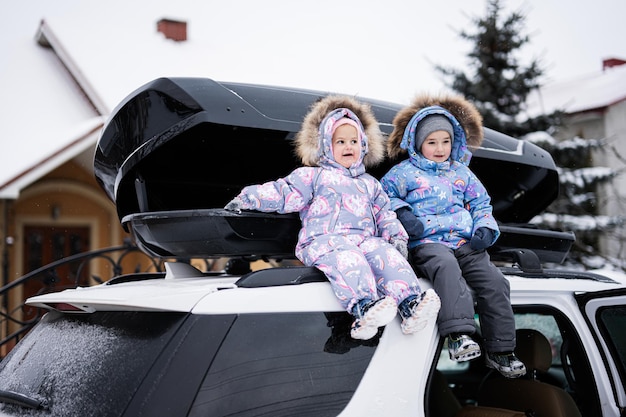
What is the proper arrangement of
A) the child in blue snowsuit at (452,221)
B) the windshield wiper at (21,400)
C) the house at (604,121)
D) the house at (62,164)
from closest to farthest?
the windshield wiper at (21,400)
the child in blue snowsuit at (452,221)
the house at (62,164)
the house at (604,121)

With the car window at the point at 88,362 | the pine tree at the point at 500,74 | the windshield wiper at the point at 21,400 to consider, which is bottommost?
the windshield wiper at the point at 21,400

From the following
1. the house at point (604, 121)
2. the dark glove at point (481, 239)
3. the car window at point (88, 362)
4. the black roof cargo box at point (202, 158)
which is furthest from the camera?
the house at point (604, 121)

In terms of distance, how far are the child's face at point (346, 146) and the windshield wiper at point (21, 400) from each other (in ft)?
5.35

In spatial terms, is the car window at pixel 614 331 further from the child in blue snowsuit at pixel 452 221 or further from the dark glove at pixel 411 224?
the dark glove at pixel 411 224

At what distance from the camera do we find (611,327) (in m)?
3.24

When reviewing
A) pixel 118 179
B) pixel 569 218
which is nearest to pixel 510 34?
pixel 569 218

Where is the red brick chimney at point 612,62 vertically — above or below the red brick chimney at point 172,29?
above

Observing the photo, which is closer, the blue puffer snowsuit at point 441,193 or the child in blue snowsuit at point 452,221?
the child in blue snowsuit at point 452,221

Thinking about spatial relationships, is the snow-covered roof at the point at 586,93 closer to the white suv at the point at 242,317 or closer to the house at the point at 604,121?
the house at the point at 604,121

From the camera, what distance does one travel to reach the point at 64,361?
2.44 metres

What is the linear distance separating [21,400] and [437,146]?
222 centimetres

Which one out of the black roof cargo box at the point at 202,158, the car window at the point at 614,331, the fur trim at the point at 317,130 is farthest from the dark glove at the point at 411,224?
the car window at the point at 614,331

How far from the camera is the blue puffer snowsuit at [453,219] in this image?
8.90 ft

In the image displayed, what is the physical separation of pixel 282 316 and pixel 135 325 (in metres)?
0.52
